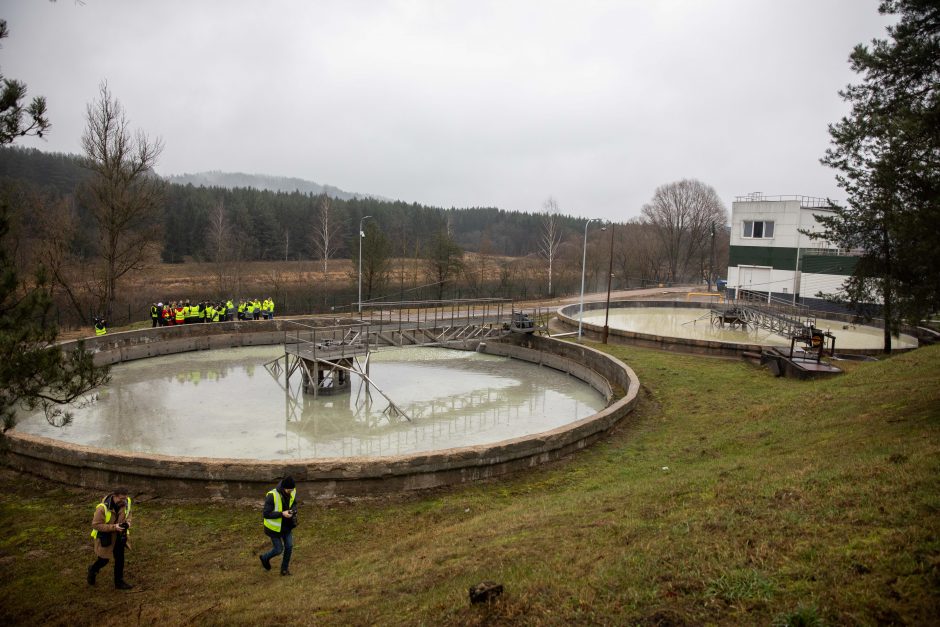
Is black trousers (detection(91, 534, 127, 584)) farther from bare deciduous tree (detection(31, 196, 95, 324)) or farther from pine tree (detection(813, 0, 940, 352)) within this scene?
bare deciduous tree (detection(31, 196, 95, 324))

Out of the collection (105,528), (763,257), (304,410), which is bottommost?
(304,410)

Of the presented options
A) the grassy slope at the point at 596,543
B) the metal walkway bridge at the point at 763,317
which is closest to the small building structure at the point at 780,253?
the metal walkway bridge at the point at 763,317

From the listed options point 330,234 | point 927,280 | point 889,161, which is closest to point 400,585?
point 927,280

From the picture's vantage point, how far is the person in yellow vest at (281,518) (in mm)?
7086

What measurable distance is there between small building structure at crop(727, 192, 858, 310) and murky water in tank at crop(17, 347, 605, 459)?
24.9 meters

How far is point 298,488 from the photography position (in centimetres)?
1000

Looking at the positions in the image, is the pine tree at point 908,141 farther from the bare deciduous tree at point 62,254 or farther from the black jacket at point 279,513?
the bare deciduous tree at point 62,254

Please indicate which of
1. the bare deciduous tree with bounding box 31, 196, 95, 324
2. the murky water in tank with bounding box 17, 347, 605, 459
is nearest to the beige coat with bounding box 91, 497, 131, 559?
the murky water in tank with bounding box 17, 347, 605, 459

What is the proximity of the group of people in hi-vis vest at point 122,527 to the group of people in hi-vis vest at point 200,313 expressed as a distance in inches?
780

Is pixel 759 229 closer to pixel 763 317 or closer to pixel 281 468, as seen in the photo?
pixel 763 317

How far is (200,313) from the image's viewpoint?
25641 mm

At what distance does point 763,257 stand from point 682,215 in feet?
112

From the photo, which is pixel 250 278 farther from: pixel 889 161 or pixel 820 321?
pixel 889 161

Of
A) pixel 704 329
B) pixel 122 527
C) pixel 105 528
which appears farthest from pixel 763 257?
pixel 105 528
